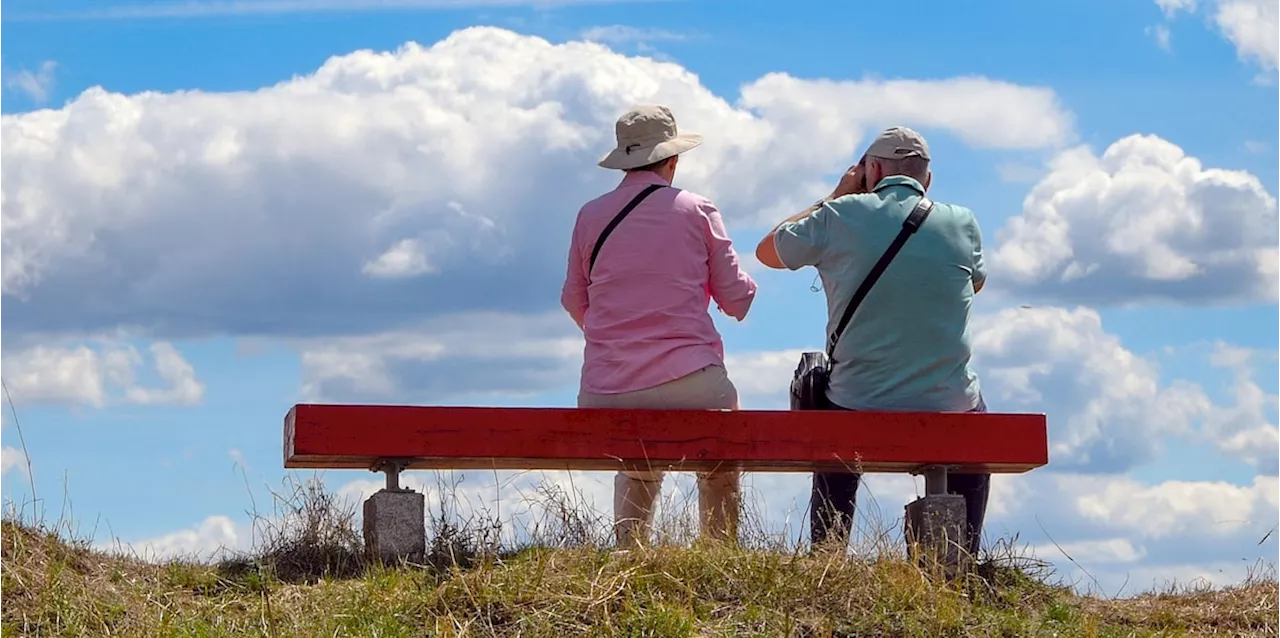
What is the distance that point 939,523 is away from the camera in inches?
331

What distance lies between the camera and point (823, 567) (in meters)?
7.37

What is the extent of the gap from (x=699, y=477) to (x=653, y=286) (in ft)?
3.19

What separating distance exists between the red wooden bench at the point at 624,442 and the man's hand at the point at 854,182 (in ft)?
3.95

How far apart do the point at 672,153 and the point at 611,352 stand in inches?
39.5

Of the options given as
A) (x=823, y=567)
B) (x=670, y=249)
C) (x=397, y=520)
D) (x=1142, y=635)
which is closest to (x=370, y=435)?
(x=397, y=520)

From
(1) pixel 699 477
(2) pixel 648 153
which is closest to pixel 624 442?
(1) pixel 699 477

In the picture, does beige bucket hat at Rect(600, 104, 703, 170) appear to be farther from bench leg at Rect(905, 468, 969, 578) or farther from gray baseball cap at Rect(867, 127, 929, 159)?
bench leg at Rect(905, 468, 969, 578)

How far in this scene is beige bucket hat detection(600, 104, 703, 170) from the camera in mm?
8711

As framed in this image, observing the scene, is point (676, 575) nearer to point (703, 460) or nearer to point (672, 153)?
point (703, 460)

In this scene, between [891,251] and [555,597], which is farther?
[891,251]

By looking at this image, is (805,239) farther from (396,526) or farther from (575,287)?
(396,526)

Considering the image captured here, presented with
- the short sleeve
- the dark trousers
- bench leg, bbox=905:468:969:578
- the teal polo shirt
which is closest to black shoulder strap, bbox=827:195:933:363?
the teal polo shirt

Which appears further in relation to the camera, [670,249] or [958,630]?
[670,249]

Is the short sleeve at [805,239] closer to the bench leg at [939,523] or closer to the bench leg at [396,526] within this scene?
the bench leg at [939,523]
